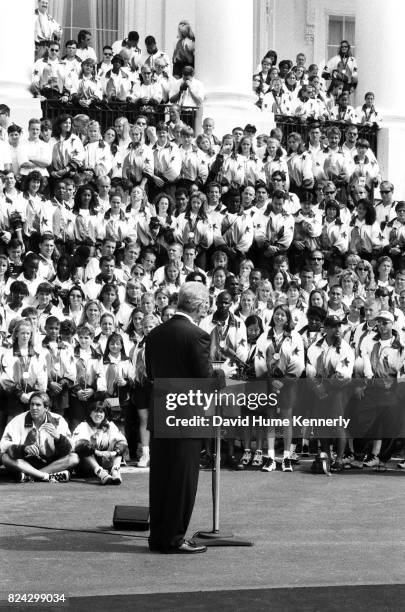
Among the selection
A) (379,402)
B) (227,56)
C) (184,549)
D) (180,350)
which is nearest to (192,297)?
(180,350)

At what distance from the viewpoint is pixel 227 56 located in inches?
891

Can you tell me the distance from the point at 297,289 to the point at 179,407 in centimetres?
763

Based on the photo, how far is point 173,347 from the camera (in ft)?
33.3

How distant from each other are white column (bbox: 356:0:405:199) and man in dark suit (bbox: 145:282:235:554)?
13959mm

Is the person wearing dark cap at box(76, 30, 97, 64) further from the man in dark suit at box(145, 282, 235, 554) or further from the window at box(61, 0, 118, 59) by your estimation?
the man in dark suit at box(145, 282, 235, 554)

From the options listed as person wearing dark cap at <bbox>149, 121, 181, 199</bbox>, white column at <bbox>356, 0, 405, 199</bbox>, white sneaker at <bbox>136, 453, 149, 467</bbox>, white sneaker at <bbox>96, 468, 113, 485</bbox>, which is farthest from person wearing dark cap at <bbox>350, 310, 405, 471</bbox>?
white column at <bbox>356, 0, 405, 199</bbox>

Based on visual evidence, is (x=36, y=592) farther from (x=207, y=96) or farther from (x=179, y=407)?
(x=207, y=96)

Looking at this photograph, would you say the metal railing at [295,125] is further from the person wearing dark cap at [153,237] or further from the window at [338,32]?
the window at [338,32]

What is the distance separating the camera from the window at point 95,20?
1075 inches

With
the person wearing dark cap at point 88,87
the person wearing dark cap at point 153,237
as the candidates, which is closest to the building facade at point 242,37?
the person wearing dark cap at point 88,87

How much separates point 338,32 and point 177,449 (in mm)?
21090

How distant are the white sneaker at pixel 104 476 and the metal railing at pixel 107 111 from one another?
7.66 meters

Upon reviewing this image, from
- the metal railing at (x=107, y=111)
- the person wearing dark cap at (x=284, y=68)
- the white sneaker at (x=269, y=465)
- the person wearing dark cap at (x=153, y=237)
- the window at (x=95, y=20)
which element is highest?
the window at (x=95, y=20)

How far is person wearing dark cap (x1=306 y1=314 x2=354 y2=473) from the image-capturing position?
15438 mm
